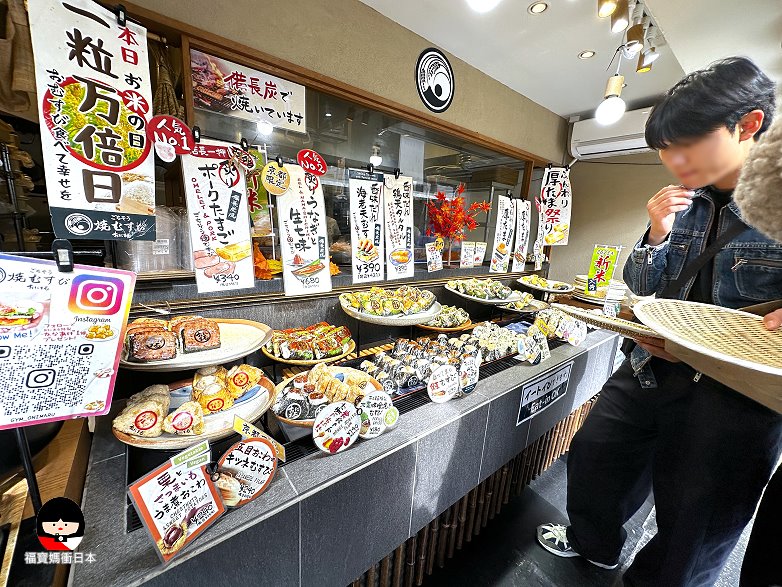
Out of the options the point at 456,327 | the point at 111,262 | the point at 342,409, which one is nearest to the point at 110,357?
the point at 342,409

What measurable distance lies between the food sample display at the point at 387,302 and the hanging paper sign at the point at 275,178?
0.75m

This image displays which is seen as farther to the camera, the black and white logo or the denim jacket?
the black and white logo

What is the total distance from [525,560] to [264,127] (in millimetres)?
3129

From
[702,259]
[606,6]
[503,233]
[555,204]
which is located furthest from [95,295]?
[555,204]

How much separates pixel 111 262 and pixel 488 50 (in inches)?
126

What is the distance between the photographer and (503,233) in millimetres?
3176

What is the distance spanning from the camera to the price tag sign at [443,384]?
1398 millimetres

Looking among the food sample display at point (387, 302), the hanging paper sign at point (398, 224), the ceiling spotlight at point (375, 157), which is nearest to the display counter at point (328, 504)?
the food sample display at point (387, 302)

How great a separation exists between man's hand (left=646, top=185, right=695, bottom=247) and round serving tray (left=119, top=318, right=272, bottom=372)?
5.83ft

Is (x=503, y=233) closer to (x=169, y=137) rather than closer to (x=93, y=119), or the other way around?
(x=169, y=137)

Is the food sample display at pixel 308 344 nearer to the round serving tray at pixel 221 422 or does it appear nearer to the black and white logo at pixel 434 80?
the round serving tray at pixel 221 422

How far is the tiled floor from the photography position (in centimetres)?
172

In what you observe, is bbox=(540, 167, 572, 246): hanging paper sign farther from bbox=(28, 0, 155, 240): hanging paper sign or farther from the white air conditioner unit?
bbox=(28, 0, 155, 240): hanging paper sign

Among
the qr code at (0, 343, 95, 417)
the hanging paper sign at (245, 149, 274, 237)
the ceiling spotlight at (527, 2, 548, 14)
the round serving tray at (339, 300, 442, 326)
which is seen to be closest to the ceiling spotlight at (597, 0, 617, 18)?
the ceiling spotlight at (527, 2, 548, 14)
